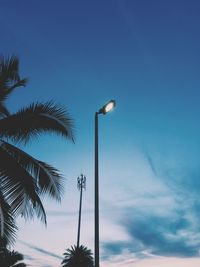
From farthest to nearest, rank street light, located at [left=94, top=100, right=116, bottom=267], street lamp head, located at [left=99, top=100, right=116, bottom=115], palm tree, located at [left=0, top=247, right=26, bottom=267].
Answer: palm tree, located at [left=0, top=247, right=26, bottom=267] → street lamp head, located at [left=99, top=100, right=116, bottom=115] → street light, located at [left=94, top=100, right=116, bottom=267]

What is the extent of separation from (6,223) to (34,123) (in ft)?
9.48

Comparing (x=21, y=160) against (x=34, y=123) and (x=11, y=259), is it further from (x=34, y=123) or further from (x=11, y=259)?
(x=11, y=259)

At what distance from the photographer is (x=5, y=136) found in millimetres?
9227

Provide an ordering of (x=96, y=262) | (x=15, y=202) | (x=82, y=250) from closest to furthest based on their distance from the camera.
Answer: (x=96, y=262) → (x=15, y=202) → (x=82, y=250)

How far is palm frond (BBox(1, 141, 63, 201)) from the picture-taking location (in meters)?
9.01

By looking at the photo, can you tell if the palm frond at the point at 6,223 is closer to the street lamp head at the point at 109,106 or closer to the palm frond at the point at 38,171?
the palm frond at the point at 38,171

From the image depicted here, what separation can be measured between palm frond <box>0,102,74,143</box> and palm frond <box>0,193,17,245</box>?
187 cm

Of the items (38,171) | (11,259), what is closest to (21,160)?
(38,171)

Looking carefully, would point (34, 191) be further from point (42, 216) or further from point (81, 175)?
point (81, 175)

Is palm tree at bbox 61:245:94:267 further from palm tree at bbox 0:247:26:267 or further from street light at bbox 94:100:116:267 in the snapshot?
street light at bbox 94:100:116:267

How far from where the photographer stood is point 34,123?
9.22 metres

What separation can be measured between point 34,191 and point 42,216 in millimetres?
776

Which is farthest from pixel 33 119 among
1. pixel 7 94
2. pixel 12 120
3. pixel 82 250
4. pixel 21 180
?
pixel 82 250

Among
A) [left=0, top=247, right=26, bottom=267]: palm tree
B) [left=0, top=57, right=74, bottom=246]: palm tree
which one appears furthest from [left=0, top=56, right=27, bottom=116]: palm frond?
[left=0, top=247, right=26, bottom=267]: palm tree
